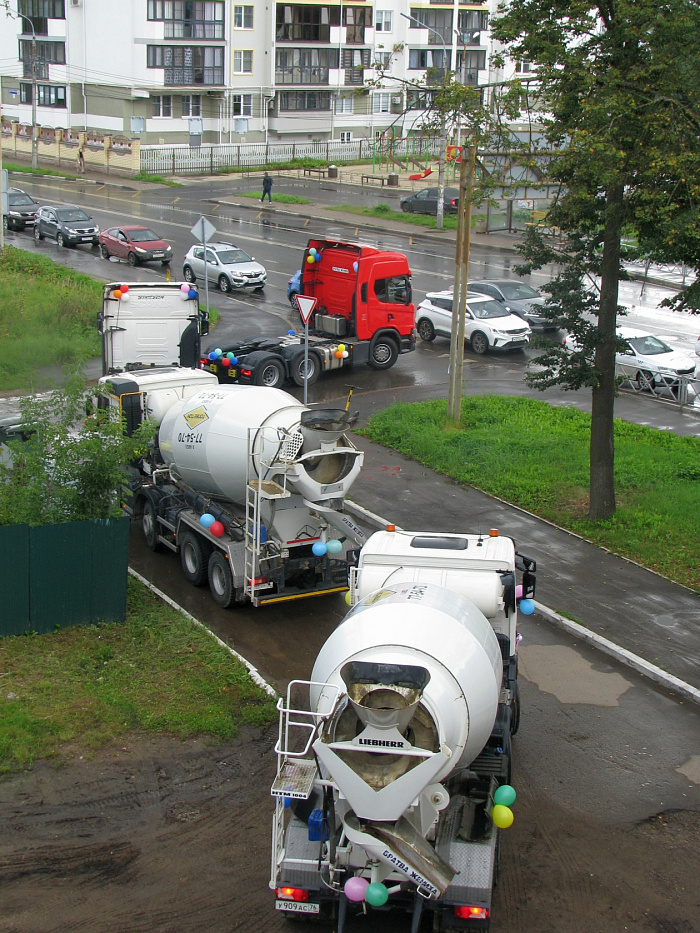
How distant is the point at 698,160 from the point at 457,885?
9.63m

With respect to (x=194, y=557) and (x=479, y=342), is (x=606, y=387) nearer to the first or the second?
(x=194, y=557)

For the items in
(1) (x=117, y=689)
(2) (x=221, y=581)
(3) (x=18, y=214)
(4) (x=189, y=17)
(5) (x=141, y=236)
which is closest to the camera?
(1) (x=117, y=689)

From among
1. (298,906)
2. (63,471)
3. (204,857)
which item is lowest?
(204,857)

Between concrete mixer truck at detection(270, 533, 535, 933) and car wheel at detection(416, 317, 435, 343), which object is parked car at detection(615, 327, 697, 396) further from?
concrete mixer truck at detection(270, 533, 535, 933)

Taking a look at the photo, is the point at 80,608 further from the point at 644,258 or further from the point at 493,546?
the point at 644,258

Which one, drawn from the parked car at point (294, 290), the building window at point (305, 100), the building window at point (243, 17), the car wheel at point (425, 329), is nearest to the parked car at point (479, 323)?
the car wheel at point (425, 329)

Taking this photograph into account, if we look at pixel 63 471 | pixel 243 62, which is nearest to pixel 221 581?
pixel 63 471

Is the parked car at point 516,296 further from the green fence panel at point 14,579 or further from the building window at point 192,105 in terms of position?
the building window at point 192,105

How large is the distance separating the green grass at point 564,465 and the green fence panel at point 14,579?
894cm

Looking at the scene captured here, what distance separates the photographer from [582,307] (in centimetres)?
1695

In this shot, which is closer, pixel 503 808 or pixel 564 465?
pixel 503 808

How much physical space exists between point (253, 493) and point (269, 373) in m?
11.9

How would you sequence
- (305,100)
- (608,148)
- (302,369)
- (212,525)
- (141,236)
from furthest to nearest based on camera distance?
(305,100) → (141,236) → (302,369) → (212,525) → (608,148)

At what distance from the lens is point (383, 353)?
2745 centimetres
